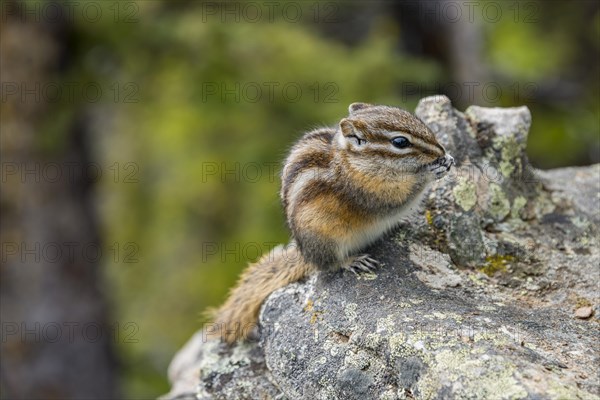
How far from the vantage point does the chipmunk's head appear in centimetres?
440

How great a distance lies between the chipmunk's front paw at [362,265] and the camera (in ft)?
14.1

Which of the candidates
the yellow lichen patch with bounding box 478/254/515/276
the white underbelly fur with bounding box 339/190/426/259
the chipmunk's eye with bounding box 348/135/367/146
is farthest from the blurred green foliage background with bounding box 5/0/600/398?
the yellow lichen patch with bounding box 478/254/515/276

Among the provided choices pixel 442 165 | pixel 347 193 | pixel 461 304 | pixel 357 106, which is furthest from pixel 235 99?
pixel 461 304

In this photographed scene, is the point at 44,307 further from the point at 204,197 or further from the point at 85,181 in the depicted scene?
the point at 204,197

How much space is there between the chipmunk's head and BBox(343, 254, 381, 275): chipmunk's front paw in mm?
578

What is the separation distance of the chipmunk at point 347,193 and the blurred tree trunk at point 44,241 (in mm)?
4528

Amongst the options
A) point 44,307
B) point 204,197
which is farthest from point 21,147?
point 204,197

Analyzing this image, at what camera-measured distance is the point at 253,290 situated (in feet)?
15.7

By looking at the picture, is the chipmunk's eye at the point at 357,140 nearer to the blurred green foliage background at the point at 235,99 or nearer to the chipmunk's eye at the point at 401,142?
the chipmunk's eye at the point at 401,142

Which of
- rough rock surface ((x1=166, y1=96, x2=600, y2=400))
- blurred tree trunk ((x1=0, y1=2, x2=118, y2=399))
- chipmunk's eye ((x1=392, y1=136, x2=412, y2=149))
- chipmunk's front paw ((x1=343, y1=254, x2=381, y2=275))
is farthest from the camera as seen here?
blurred tree trunk ((x1=0, y1=2, x2=118, y2=399))

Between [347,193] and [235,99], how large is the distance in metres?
3.87

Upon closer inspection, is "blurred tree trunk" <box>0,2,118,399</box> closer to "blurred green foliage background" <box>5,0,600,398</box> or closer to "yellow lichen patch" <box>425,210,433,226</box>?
"blurred green foliage background" <box>5,0,600,398</box>

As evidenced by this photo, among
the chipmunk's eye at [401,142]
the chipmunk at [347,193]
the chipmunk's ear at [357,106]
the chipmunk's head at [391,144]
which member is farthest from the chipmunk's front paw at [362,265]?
the chipmunk's ear at [357,106]

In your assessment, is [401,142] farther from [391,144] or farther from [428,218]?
[428,218]
